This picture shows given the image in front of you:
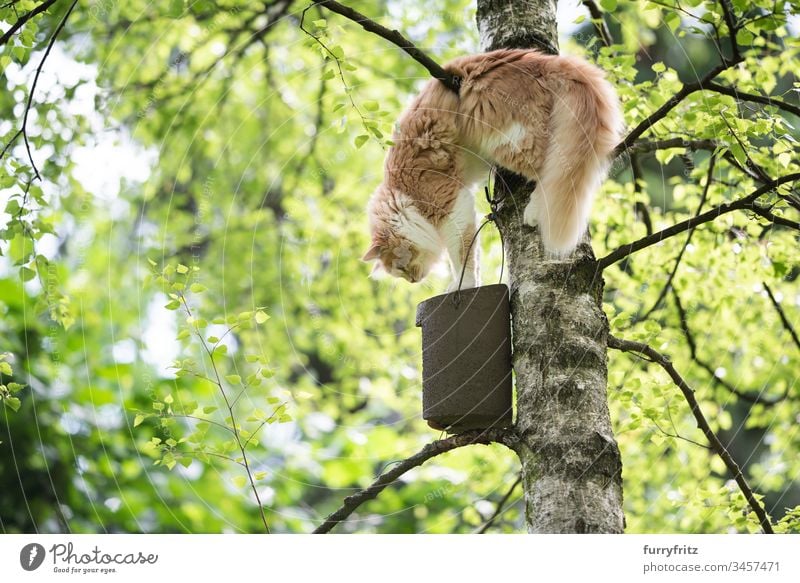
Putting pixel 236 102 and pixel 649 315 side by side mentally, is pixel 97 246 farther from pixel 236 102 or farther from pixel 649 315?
pixel 649 315

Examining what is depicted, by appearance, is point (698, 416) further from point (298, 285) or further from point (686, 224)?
point (298, 285)

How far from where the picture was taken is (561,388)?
60.5 inches

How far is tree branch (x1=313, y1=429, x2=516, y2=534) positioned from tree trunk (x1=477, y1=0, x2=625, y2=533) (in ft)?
0.22

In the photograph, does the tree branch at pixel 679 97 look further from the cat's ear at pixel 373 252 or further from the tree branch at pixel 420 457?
the cat's ear at pixel 373 252

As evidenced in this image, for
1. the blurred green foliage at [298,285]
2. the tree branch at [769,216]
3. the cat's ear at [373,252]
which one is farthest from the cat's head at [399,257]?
the tree branch at [769,216]

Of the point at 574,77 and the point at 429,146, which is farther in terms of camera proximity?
the point at 429,146

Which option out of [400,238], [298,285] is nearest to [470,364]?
[400,238]

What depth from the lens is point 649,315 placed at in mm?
2752

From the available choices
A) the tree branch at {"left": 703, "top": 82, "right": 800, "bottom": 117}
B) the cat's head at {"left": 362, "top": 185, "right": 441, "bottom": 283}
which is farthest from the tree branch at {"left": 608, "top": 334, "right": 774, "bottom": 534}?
the cat's head at {"left": 362, "top": 185, "right": 441, "bottom": 283}
